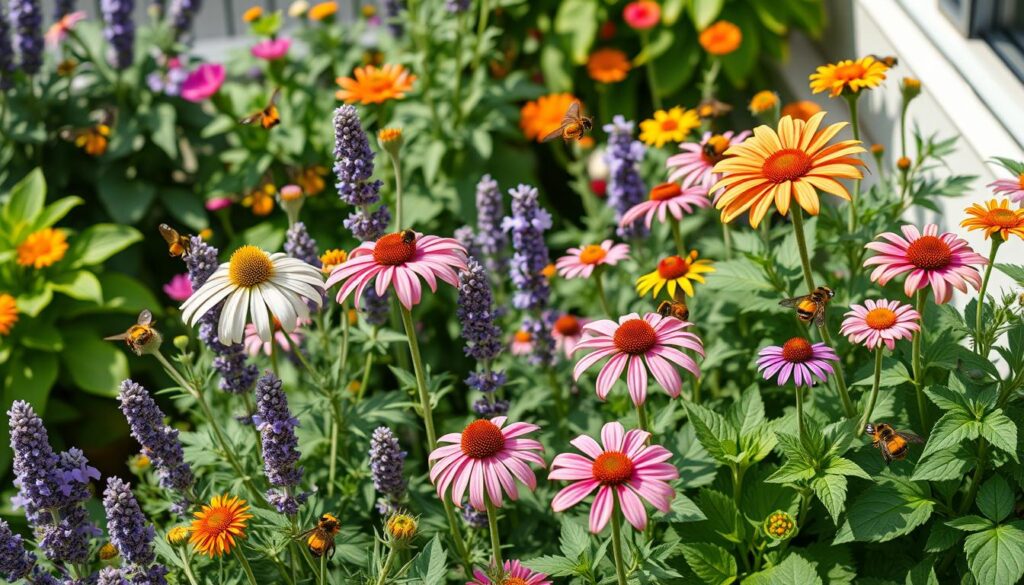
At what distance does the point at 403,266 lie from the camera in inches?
87.5

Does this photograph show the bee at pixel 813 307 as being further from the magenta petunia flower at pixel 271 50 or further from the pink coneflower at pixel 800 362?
the magenta petunia flower at pixel 271 50

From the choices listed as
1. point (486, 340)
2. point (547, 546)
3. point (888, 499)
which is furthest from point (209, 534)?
point (888, 499)

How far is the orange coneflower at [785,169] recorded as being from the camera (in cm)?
212

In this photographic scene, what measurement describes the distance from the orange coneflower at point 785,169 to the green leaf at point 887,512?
0.65m

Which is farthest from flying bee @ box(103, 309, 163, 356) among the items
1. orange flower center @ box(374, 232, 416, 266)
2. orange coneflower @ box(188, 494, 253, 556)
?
orange flower center @ box(374, 232, 416, 266)

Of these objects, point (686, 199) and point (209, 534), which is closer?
point (209, 534)

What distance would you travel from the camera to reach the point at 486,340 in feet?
8.63

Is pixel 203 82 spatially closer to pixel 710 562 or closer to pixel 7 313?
pixel 7 313

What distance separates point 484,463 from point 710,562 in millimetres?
656

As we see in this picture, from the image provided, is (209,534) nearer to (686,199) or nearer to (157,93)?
(686,199)

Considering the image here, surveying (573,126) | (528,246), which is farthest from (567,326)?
(573,126)

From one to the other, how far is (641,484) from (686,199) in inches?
39.6

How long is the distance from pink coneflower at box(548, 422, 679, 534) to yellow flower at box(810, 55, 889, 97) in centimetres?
107

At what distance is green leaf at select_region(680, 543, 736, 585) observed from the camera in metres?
2.45
